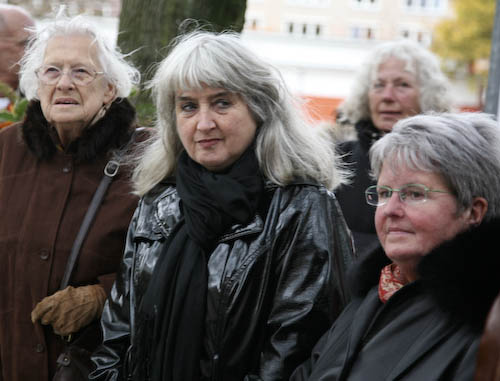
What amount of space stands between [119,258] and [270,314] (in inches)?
39.3

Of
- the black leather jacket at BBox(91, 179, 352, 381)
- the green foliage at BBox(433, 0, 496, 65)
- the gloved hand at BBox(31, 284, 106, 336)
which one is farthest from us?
the green foliage at BBox(433, 0, 496, 65)

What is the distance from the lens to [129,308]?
3.19 m

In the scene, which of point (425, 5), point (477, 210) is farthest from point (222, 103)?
point (425, 5)

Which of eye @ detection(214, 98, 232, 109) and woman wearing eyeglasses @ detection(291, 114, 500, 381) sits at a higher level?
eye @ detection(214, 98, 232, 109)

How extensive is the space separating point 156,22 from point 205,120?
226 cm

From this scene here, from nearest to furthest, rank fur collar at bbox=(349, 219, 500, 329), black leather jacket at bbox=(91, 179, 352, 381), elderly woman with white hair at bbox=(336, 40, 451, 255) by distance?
fur collar at bbox=(349, 219, 500, 329) < black leather jacket at bbox=(91, 179, 352, 381) < elderly woman with white hair at bbox=(336, 40, 451, 255)

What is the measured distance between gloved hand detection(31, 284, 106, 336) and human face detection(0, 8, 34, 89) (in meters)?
2.26

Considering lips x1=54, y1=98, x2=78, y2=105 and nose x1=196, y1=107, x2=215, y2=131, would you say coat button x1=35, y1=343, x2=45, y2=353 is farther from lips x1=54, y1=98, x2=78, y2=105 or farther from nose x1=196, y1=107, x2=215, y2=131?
nose x1=196, y1=107, x2=215, y2=131

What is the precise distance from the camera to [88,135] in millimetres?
3654

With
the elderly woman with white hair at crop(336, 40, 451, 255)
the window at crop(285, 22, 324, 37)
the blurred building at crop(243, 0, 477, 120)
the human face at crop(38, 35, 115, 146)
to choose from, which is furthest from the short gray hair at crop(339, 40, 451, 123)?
the window at crop(285, 22, 324, 37)

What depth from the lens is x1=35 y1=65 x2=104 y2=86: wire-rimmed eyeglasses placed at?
12.0 feet

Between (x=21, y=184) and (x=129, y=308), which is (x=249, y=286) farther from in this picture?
(x=21, y=184)

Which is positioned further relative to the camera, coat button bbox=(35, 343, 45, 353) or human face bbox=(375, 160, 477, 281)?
coat button bbox=(35, 343, 45, 353)

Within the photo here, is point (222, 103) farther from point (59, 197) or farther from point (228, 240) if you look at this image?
point (59, 197)
